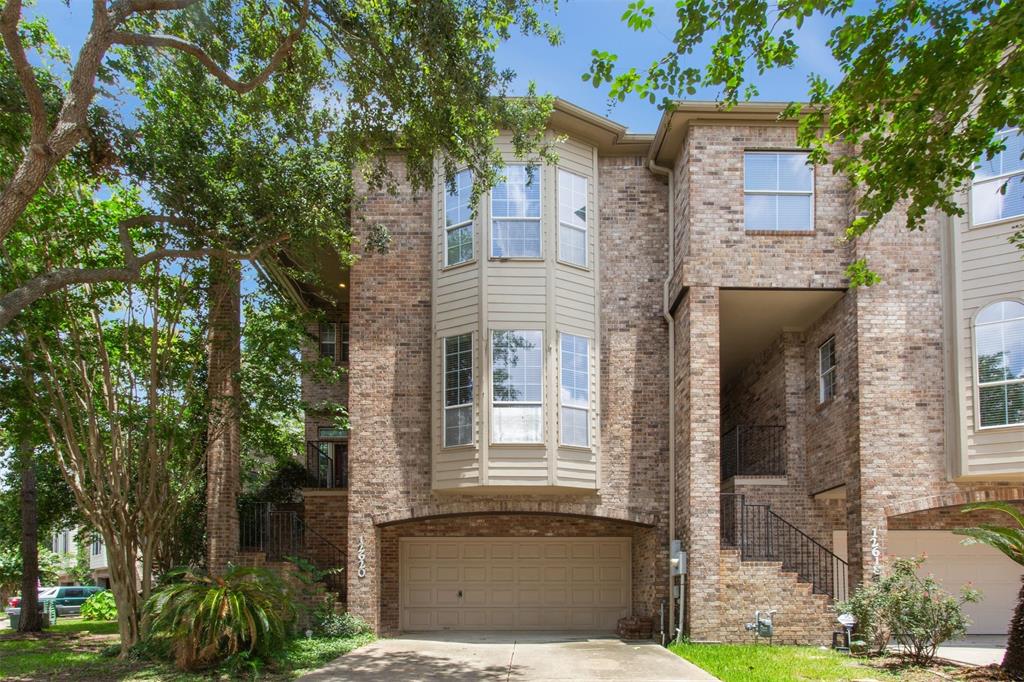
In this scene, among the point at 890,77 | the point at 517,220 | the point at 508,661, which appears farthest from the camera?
the point at 517,220

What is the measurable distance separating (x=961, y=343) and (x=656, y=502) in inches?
222

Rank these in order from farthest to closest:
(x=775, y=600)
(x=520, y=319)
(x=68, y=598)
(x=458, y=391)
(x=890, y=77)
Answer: (x=68, y=598) → (x=458, y=391) → (x=520, y=319) → (x=775, y=600) → (x=890, y=77)

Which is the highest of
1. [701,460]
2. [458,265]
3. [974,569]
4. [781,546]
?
[458,265]

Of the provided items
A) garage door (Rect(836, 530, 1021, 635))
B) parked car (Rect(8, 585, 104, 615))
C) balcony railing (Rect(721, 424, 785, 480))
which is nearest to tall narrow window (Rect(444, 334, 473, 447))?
balcony railing (Rect(721, 424, 785, 480))

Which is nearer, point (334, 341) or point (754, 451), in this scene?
point (754, 451)

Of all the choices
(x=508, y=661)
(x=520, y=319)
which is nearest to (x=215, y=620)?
(x=508, y=661)

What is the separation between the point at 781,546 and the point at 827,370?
3.29m

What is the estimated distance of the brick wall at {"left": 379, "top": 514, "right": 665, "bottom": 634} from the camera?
58.6ft

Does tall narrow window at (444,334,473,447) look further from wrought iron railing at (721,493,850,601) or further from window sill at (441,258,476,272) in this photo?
wrought iron railing at (721,493,850,601)

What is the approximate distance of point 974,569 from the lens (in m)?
17.2

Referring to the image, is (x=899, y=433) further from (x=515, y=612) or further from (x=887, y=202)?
(x=515, y=612)

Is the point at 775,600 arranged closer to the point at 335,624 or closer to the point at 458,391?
the point at 458,391

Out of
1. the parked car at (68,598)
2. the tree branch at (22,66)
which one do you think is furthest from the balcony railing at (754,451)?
the parked car at (68,598)

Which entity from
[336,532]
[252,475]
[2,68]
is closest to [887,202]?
[2,68]
